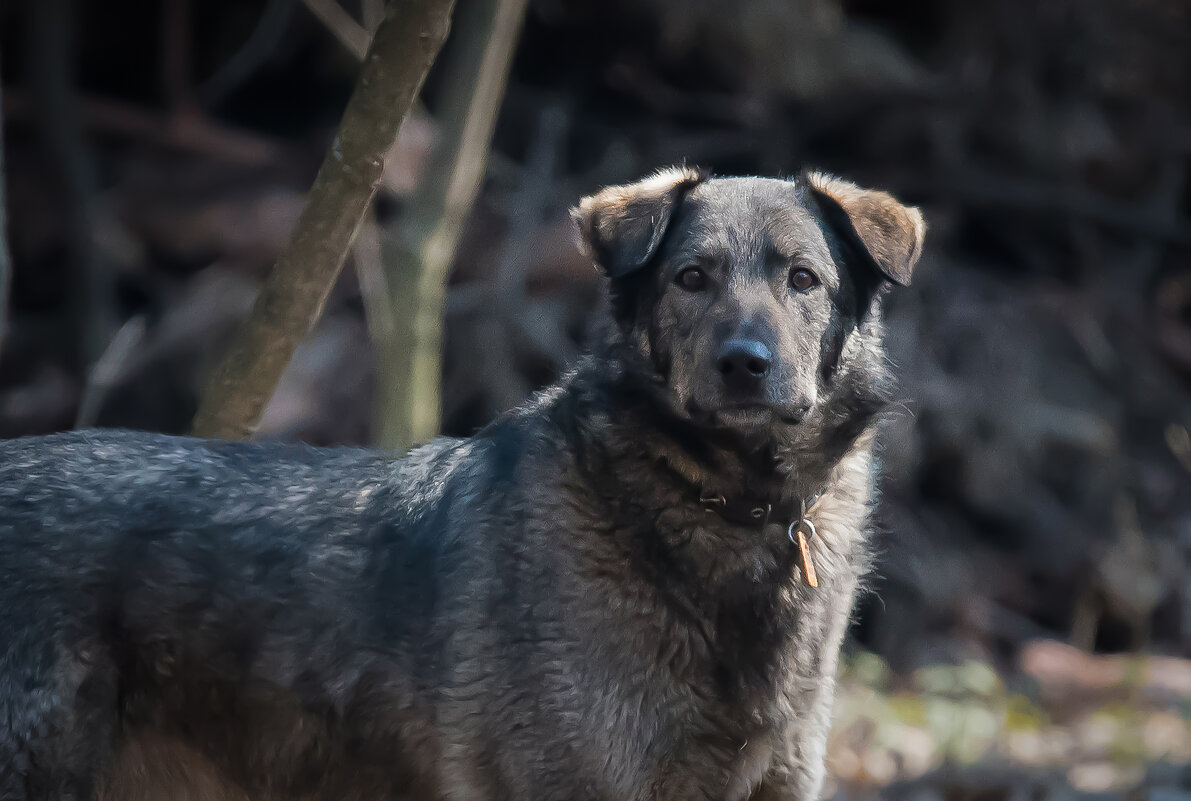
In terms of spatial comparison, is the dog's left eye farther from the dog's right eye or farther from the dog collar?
the dog collar

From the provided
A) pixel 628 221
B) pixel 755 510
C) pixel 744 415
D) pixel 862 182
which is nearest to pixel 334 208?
pixel 628 221

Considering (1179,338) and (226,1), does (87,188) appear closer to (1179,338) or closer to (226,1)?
(226,1)

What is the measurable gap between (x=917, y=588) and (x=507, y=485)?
220 inches

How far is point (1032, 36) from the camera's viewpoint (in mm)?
8672

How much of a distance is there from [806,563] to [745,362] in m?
0.55

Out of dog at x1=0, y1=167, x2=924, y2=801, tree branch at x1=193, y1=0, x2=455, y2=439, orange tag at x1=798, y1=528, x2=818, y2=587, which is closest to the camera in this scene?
dog at x1=0, y1=167, x2=924, y2=801

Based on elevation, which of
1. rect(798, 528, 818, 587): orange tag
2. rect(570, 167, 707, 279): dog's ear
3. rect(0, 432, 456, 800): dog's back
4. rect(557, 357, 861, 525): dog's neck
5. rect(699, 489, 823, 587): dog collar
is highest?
rect(570, 167, 707, 279): dog's ear

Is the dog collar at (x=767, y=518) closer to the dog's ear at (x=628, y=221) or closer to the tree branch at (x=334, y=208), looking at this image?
the dog's ear at (x=628, y=221)

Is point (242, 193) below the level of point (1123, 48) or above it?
below

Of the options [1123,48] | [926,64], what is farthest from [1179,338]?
[926,64]

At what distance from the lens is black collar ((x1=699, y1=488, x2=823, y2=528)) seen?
123 inches

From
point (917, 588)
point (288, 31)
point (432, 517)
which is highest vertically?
point (288, 31)

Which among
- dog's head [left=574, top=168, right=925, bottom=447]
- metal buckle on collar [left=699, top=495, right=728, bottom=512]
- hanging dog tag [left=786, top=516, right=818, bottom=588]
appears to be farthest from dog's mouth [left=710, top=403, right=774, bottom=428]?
hanging dog tag [left=786, top=516, right=818, bottom=588]

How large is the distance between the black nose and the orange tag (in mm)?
449
